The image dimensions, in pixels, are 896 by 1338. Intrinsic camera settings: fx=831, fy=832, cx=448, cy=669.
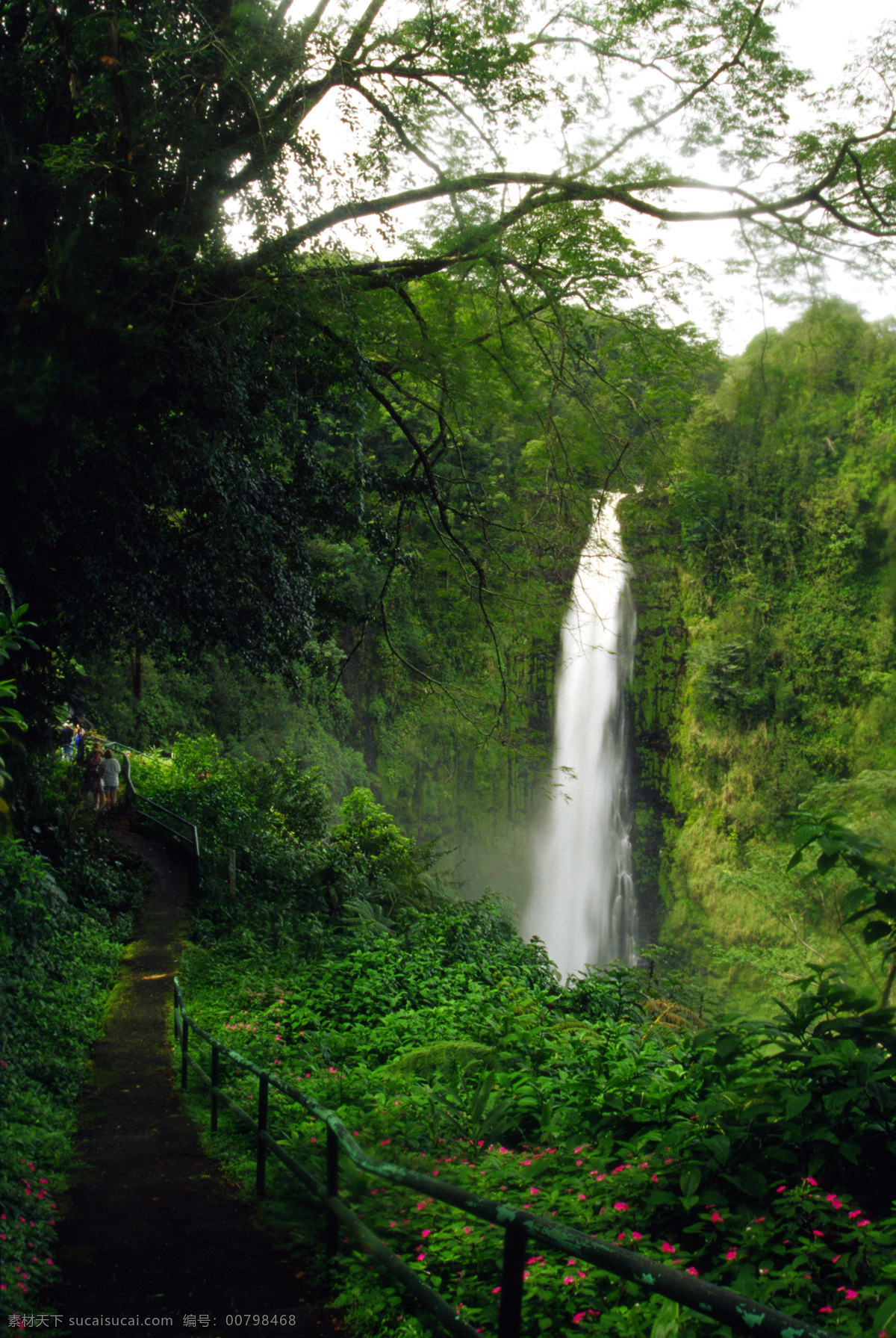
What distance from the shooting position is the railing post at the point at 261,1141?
11.8 ft

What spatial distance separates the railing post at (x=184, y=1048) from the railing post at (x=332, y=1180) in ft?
10.1

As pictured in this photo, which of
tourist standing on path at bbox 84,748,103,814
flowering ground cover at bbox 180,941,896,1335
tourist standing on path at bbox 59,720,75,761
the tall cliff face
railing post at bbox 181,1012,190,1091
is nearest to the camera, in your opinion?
flowering ground cover at bbox 180,941,896,1335

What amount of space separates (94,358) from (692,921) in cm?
2085

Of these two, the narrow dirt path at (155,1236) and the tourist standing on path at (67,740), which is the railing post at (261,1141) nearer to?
the narrow dirt path at (155,1236)

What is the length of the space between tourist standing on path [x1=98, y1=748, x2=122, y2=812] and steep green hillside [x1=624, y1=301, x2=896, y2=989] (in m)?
11.6

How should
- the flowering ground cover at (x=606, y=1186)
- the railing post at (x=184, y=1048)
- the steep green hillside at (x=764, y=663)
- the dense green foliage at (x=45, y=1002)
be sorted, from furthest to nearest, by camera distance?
the steep green hillside at (x=764, y=663) < the railing post at (x=184, y=1048) < the dense green foliage at (x=45, y=1002) < the flowering ground cover at (x=606, y=1186)

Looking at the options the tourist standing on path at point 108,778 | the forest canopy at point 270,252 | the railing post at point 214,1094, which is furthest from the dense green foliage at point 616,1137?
the tourist standing on path at point 108,778

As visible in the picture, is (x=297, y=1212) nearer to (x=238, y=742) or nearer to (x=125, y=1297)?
(x=125, y=1297)

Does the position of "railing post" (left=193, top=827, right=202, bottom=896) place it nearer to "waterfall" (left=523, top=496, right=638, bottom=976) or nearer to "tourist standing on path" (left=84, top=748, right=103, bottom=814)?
"tourist standing on path" (left=84, top=748, right=103, bottom=814)

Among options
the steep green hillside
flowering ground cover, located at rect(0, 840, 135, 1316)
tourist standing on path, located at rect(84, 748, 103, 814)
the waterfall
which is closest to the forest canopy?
flowering ground cover, located at rect(0, 840, 135, 1316)

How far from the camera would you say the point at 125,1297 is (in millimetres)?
2748

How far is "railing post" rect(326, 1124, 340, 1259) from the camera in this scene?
2.76m

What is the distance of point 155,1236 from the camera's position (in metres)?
3.24

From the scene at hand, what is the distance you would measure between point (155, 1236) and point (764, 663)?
72.9 feet
